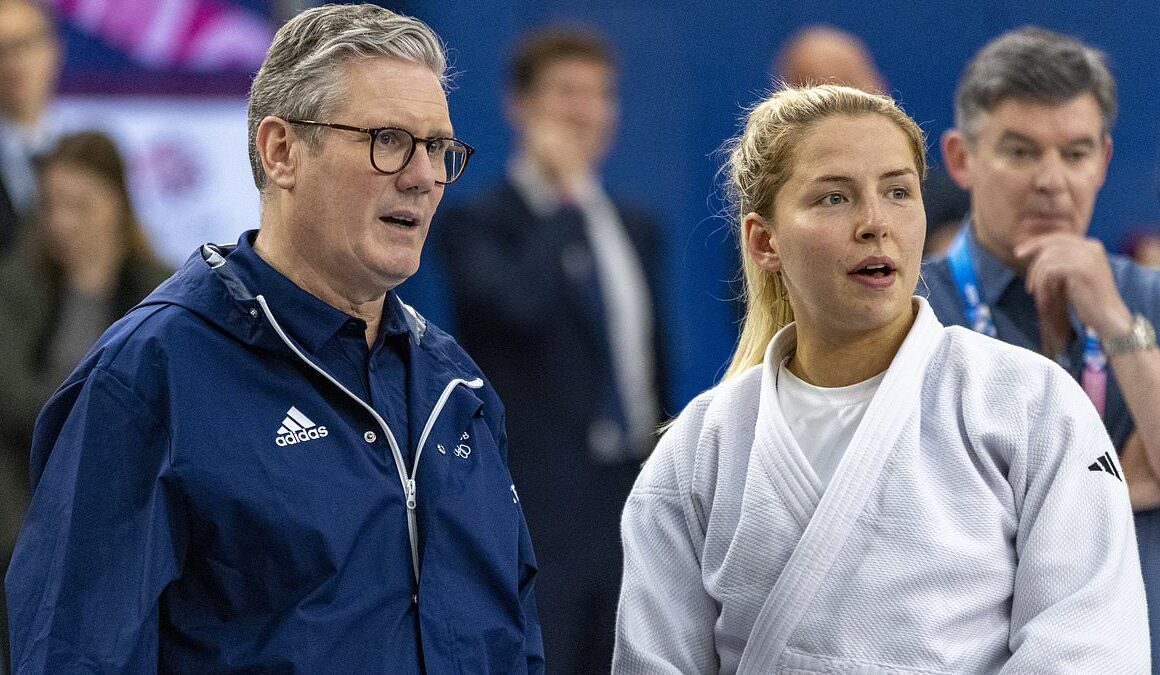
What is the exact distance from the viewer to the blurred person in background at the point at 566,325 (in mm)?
6145

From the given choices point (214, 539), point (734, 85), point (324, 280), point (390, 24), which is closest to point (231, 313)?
point (324, 280)

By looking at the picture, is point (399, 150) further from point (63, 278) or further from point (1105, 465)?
point (63, 278)

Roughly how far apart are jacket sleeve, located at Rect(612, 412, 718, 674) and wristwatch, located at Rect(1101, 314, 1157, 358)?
1028 millimetres

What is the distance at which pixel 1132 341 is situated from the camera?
3.51m

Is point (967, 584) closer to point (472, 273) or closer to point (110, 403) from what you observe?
point (110, 403)

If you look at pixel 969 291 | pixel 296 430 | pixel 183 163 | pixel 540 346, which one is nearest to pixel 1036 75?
pixel 969 291

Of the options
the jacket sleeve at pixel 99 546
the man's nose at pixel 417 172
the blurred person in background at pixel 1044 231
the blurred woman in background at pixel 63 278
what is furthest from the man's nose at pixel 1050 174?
the blurred woman in background at pixel 63 278

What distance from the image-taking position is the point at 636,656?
3.00 m

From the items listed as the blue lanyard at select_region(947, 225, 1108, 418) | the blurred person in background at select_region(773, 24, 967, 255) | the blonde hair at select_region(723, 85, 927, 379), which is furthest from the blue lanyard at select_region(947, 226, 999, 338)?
the blurred person in background at select_region(773, 24, 967, 255)

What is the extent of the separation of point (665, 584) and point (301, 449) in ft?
2.47

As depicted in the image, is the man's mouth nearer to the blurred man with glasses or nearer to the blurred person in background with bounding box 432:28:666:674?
the blurred man with glasses

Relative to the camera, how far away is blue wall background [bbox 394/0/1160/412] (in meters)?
7.15

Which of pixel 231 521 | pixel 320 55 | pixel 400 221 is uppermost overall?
pixel 320 55

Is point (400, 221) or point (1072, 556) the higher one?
point (400, 221)
